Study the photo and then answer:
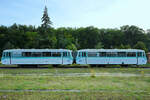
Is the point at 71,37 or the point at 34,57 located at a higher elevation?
the point at 71,37

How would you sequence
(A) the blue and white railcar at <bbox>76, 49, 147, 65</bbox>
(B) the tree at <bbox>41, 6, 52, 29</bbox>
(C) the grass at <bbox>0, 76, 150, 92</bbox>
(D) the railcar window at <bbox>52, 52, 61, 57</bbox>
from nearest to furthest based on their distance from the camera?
(C) the grass at <bbox>0, 76, 150, 92</bbox> → (D) the railcar window at <bbox>52, 52, 61, 57</bbox> → (A) the blue and white railcar at <bbox>76, 49, 147, 65</bbox> → (B) the tree at <bbox>41, 6, 52, 29</bbox>

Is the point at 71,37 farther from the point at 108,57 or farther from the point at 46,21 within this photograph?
the point at 108,57

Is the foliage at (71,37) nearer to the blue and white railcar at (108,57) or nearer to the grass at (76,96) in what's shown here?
the blue and white railcar at (108,57)

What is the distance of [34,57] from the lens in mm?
20766

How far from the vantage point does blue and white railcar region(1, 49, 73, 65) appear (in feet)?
67.4

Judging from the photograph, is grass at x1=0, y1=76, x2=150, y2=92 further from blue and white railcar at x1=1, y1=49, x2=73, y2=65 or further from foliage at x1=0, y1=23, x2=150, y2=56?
foliage at x1=0, y1=23, x2=150, y2=56

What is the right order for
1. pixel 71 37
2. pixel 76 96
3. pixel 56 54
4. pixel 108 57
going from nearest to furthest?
pixel 76 96
pixel 56 54
pixel 108 57
pixel 71 37

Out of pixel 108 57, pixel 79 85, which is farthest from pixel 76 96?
pixel 108 57

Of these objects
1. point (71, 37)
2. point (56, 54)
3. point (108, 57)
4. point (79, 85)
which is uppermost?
point (71, 37)

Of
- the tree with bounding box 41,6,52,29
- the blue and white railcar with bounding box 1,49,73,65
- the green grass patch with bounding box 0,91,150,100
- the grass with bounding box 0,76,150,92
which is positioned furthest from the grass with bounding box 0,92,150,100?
the tree with bounding box 41,6,52,29

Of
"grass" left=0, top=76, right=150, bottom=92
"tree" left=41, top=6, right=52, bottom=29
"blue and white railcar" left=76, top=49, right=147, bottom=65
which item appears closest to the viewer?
"grass" left=0, top=76, right=150, bottom=92

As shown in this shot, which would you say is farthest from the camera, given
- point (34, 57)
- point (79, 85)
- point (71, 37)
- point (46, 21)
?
point (71, 37)

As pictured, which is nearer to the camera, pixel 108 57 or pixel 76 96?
pixel 76 96

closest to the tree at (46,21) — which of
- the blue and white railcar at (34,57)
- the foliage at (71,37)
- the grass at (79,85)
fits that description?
the foliage at (71,37)
